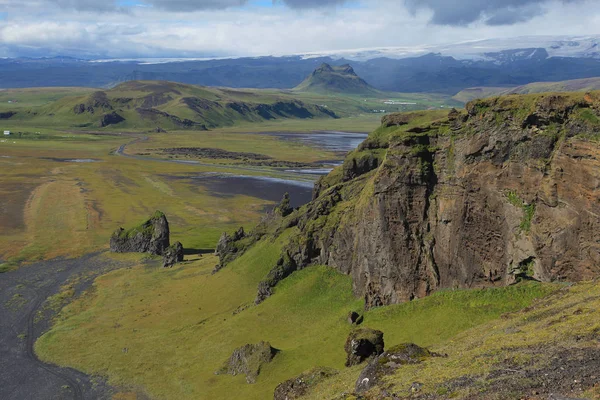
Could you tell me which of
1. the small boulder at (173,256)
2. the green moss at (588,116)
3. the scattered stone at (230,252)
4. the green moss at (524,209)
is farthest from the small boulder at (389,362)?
the small boulder at (173,256)

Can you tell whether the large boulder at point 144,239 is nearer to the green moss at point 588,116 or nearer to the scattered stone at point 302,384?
the scattered stone at point 302,384

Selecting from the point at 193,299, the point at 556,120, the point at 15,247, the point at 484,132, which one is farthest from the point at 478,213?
the point at 15,247

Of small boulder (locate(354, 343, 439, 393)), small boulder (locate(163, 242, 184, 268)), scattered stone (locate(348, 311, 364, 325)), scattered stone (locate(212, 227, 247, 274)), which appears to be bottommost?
small boulder (locate(163, 242, 184, 268))

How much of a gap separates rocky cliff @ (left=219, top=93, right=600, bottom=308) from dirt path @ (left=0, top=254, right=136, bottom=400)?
Answer: 3940cm

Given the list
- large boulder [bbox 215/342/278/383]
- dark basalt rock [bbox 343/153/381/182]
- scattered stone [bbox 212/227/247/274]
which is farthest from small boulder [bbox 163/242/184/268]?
large boulder [bbox 215/342/278/383]

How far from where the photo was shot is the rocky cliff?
4962 centimetres

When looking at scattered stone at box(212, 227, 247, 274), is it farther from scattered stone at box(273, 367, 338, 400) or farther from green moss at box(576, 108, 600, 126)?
green moss at box(576, 108, 600, 126)

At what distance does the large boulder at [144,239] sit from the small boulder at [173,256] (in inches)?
476

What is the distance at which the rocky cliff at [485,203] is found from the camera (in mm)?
49625

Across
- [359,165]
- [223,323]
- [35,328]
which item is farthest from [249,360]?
[359,165]

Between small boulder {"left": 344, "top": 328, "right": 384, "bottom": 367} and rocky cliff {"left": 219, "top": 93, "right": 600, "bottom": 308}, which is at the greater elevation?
rocky cliff {"left": 219, "top": 93, "right": 600, "bottom": 308}

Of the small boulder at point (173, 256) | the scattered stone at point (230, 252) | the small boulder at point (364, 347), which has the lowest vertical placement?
the small boulder at point (173, 256)

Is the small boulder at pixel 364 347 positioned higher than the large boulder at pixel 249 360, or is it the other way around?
the small boulder at pixel 364 347

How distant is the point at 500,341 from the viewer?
40219 millimetres
